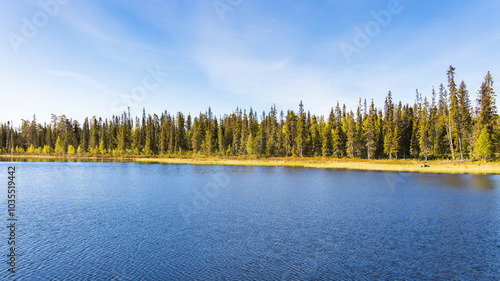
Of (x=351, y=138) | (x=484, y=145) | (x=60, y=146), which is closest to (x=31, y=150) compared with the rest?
(x=60, y=146)

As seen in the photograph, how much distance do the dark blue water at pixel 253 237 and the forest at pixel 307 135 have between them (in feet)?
195

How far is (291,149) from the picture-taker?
129 metres

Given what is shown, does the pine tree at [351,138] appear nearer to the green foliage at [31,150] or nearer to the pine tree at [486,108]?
the pine tree at [486,108]

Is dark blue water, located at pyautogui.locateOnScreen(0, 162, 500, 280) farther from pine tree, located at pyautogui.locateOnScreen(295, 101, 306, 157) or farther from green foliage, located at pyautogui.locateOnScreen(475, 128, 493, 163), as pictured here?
pine tree, located at pyautogui.locateOnScreen(295, 101, 306, 157)

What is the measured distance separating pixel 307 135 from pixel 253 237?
4134 inches

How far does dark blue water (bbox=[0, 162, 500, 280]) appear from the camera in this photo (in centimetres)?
Answer: 1517

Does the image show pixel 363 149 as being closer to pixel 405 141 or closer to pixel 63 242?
pixel 405 141

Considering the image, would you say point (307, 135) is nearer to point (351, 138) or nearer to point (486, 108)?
point (351, 138)

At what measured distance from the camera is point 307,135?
122 meters

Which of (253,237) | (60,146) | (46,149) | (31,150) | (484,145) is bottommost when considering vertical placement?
(253,237)

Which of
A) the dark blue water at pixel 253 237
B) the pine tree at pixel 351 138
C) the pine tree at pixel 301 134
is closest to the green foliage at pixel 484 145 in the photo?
the pine tree at pixel 351 138

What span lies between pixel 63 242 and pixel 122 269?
6603 millimetres

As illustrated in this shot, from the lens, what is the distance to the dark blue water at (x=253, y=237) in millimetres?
15172

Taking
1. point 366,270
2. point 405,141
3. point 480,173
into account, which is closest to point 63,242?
point 366,270
